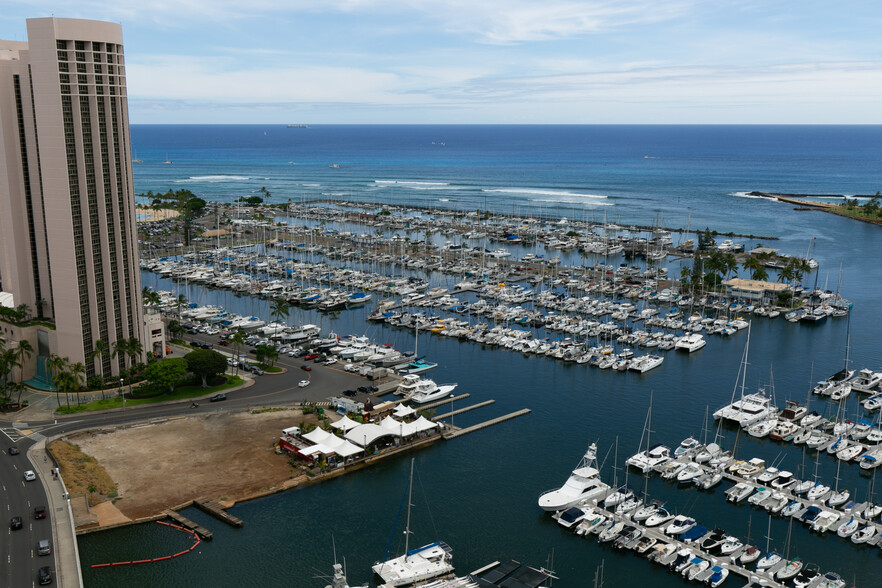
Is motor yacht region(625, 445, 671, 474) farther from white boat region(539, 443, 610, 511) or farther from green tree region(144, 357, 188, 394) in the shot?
green tree region(144, 357, 188, 394)

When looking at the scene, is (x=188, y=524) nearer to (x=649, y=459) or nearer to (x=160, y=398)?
(x=160, y=398)


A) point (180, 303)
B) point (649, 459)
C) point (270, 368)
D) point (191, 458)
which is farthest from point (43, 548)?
point (180, 303)

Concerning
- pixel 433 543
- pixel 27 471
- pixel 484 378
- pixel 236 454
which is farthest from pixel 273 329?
pixel 433 543

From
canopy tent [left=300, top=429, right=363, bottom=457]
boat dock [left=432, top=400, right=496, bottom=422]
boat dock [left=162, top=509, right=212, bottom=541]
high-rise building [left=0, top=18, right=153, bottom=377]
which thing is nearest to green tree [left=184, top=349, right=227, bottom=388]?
high-rise building [left=0, top=18, right=153, bottom=377]

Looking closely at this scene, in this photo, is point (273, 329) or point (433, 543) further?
point (273, 329)

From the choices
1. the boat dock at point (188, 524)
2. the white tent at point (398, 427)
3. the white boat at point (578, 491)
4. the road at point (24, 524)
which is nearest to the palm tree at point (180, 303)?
the road at point (24, 524)

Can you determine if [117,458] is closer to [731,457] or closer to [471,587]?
[471,587]
